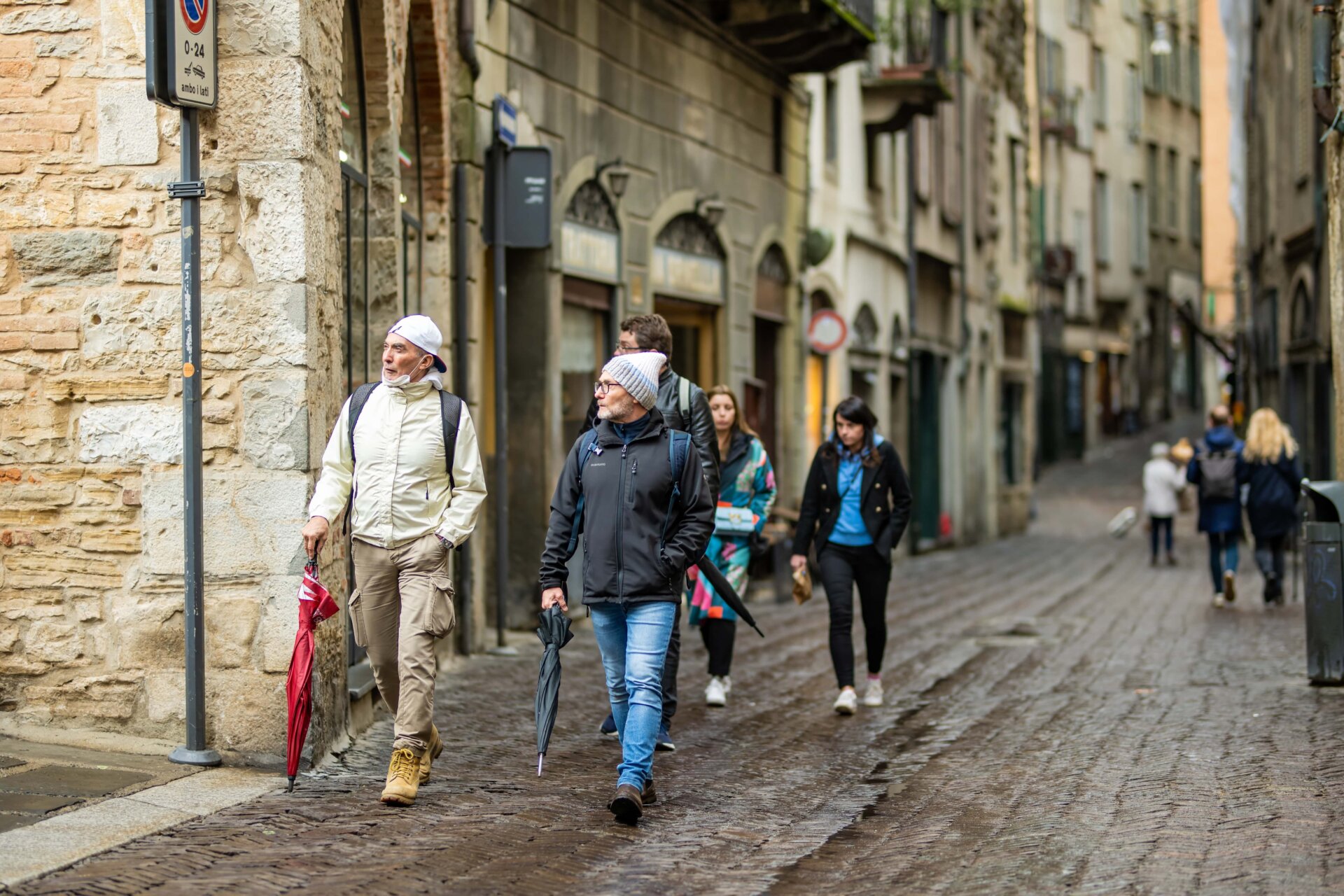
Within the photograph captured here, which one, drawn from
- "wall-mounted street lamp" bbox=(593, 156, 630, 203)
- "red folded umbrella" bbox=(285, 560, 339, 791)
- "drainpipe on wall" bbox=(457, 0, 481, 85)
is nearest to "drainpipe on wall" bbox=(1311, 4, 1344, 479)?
"wall-mounted street lamp" bbox=(593, 156, 630, 203)

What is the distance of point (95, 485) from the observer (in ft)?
25.2

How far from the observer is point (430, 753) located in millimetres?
7172

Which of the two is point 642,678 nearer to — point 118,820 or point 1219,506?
point 118,820

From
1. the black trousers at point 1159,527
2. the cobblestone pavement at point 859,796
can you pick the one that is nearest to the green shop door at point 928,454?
the black trousers at point 1159,527

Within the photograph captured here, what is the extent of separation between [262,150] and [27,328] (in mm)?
1265

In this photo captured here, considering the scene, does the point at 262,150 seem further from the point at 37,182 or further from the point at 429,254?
the point at 429,254

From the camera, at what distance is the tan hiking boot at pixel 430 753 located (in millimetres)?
6992

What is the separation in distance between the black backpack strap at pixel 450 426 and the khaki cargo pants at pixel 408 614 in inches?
9.5

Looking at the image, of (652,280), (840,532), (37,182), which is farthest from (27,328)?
(652,280)

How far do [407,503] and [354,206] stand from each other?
3.04 metres

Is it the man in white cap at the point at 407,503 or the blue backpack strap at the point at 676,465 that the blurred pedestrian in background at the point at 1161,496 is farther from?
the man in white cap at the point at 407,503

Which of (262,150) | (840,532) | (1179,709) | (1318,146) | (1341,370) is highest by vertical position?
(1318,146)

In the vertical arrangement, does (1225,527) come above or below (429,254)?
below

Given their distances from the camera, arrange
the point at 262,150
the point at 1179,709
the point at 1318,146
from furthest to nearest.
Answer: the point at 1318,146 → the point at 1179,709 → the point at 262,150
